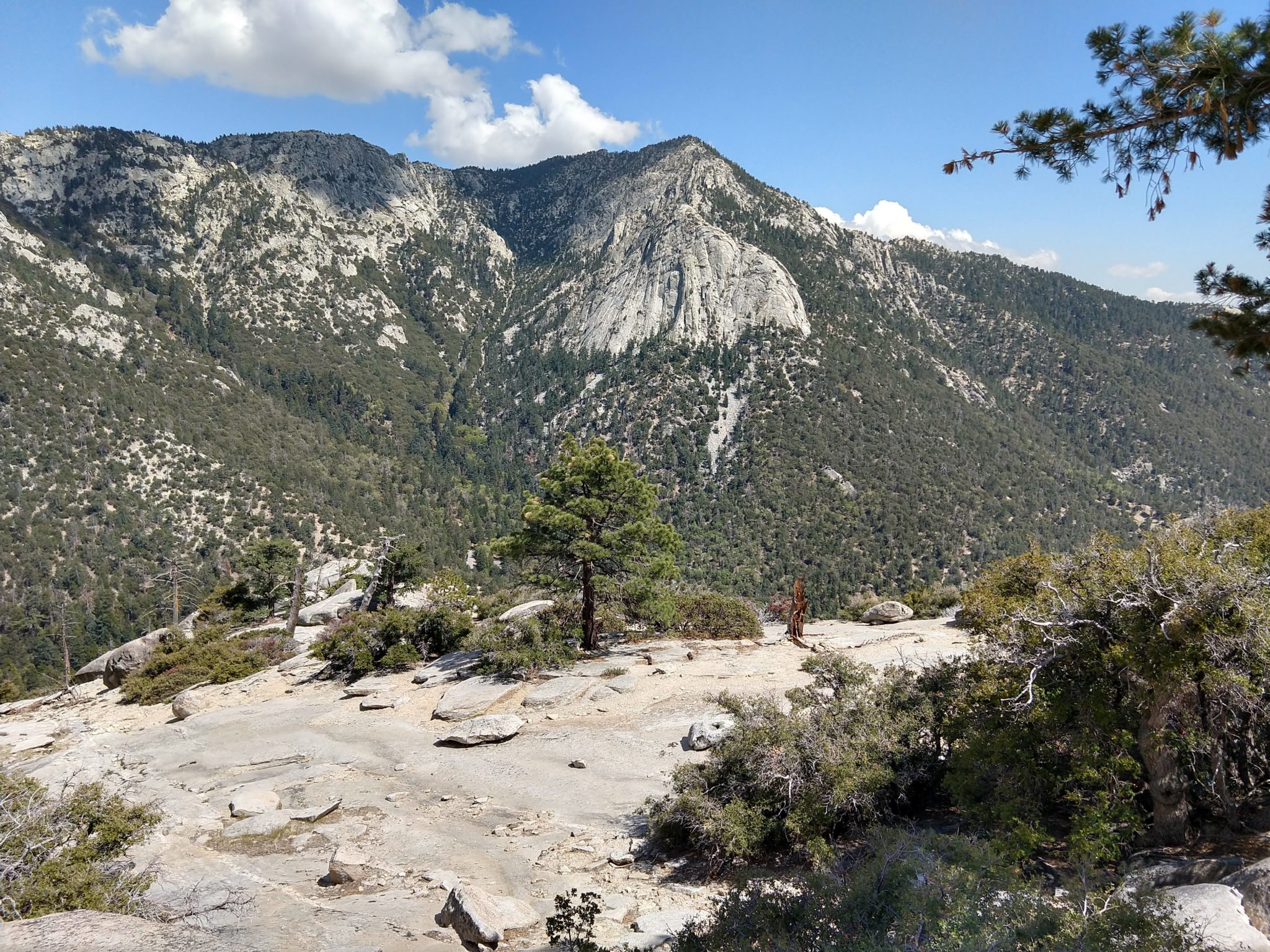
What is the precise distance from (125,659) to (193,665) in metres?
5.38

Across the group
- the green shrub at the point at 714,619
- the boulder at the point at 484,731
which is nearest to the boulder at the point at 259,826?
the boulder at the point at 484,731

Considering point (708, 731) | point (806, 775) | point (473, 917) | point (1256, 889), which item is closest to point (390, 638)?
point (708, 731)

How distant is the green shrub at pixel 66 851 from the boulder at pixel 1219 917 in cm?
849

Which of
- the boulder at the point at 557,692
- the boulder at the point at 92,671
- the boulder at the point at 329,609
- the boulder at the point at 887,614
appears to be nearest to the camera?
the boulder at the point at 557,692

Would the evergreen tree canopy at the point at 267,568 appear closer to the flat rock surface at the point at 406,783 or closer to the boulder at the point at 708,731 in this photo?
the flat rock surface at the point at 406,783

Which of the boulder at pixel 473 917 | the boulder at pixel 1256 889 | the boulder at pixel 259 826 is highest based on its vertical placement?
the boulder at pixel 1256 889

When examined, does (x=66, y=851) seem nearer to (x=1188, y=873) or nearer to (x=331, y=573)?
(x=1188, y=873)

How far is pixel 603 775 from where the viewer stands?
12203mm

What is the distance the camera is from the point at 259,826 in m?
10.5

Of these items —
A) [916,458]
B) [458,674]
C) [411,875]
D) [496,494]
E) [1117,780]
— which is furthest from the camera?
[496,494]

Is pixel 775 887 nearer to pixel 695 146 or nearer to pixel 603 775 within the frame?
pixel 603 775

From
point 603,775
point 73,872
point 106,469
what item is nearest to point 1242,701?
point 603,775

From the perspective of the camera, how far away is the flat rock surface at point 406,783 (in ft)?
25.0

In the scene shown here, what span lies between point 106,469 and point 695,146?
6232 inches
